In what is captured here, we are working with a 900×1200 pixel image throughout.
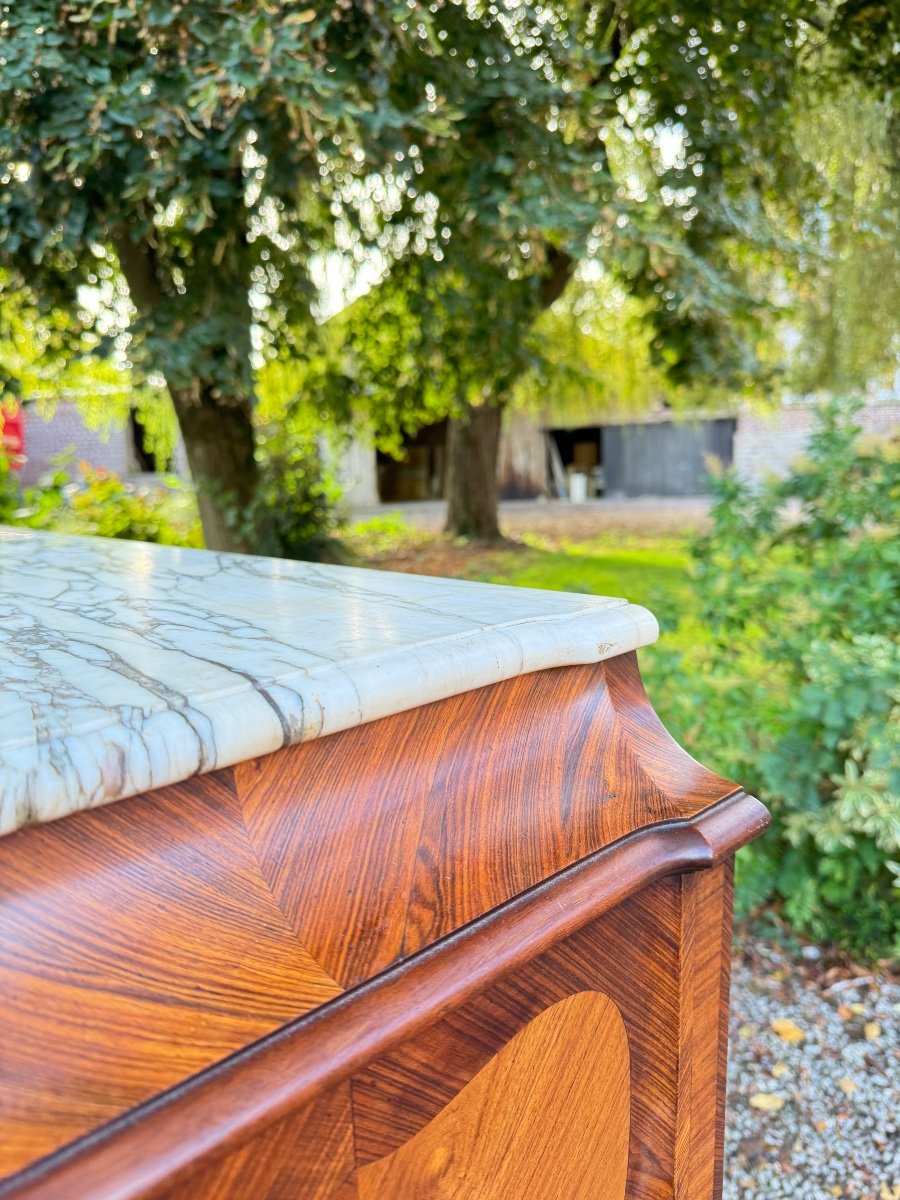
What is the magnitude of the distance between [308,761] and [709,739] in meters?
1.62

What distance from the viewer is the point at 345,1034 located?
538 millimetres

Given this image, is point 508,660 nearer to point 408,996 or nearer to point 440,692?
point 440,692

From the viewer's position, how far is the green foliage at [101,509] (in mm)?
5348

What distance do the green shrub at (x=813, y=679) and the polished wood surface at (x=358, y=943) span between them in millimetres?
1007

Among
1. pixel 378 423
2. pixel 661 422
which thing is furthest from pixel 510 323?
pixel 661 422

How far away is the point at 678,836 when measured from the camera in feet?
2.51

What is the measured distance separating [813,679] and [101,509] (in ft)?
16.0

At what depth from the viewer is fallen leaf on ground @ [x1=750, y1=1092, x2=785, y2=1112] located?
1.55m

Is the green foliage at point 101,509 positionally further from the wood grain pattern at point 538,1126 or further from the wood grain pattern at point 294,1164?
the wood grain pattern at point 294,1164

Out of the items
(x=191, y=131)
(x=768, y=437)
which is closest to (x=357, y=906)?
(x=191, y=131)

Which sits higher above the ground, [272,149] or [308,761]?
[272,149]

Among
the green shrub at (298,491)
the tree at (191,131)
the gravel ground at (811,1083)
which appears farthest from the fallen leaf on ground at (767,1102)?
the green shrub at (298,491)

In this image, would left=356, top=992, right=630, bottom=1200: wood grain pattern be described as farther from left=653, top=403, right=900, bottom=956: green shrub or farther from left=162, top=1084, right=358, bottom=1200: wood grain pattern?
left=653, top=403, right=900, bottom=956: green shrub

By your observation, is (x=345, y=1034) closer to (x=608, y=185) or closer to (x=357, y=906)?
(x=357, y=906)
